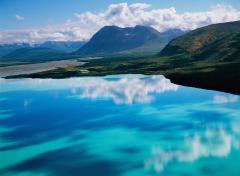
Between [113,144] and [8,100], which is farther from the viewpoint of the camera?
[8,100]

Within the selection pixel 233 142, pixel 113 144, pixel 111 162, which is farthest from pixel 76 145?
pixel 233 142

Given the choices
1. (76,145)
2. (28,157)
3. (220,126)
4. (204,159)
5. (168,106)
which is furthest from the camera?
(168,106)

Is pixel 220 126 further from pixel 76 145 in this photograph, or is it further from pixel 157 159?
pixel 76 145

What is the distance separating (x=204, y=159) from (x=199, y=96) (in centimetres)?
4112

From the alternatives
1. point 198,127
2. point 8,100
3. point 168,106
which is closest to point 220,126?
point 198,127

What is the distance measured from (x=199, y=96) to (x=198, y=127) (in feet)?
88.7

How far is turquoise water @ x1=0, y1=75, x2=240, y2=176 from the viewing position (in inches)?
1399

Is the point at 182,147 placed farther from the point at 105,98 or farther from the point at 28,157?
the point at 105,98

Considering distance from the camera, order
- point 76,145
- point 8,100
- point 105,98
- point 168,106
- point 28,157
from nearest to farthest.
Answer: point 28,157 → point 76,145 → point 168,106 → point 105,98 → point 8,100

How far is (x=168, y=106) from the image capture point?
68.0 metres

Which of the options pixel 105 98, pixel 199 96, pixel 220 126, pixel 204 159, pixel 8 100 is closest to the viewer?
pixel 204 159

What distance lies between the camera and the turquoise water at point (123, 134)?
117 ft

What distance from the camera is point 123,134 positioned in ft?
162

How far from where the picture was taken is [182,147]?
41156mm
